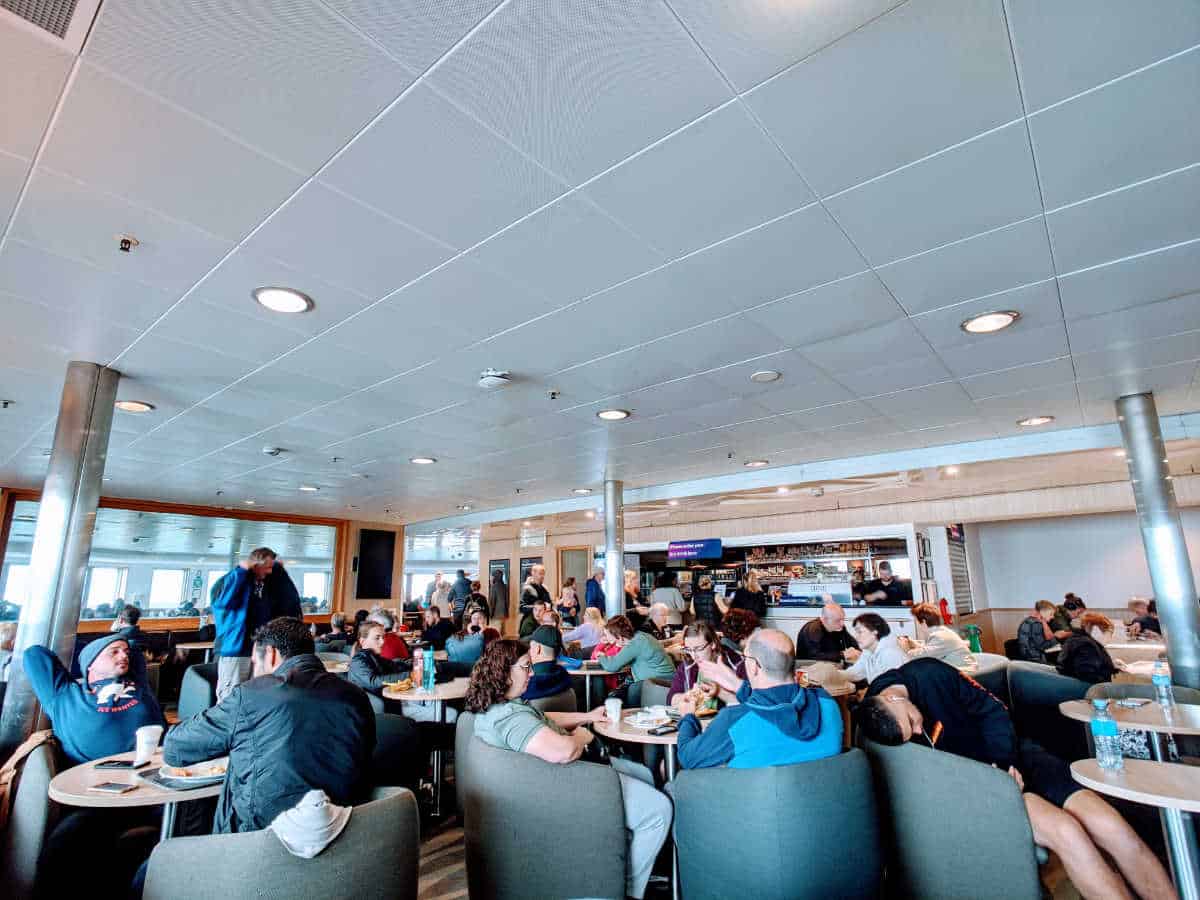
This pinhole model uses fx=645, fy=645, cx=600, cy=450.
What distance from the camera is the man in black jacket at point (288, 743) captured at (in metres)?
2.19

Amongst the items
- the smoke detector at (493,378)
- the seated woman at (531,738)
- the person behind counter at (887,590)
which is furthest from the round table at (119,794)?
the person behind counter at (887,590)

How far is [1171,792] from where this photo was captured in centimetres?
223

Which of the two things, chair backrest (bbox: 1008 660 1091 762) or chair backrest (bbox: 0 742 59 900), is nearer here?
chair backrest (bbox: 0 742 59 900)

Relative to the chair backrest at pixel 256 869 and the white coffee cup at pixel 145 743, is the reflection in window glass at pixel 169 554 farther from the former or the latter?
the chair backrest at pixel 256 869

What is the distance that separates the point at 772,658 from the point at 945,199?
195 cm

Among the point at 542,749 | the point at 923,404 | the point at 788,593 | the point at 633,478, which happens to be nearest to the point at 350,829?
the point at 542,749

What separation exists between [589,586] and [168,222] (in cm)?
787

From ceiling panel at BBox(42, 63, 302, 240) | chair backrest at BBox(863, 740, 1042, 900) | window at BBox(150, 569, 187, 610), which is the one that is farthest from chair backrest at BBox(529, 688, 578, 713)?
window at BBox(150, 569, 187, 610)

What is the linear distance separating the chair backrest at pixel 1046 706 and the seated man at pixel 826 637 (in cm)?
139

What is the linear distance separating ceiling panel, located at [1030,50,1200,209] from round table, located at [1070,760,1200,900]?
2198 mm

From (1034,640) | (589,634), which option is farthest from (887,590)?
(589,634)

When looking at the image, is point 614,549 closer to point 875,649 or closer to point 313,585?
point 875,649

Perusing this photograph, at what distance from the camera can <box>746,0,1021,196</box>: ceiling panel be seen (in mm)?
1772

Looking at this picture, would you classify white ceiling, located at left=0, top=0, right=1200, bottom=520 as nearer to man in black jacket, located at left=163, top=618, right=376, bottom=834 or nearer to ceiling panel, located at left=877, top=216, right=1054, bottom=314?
ceiling panel, located at left=877, top=216, right=1054, bottom=314
